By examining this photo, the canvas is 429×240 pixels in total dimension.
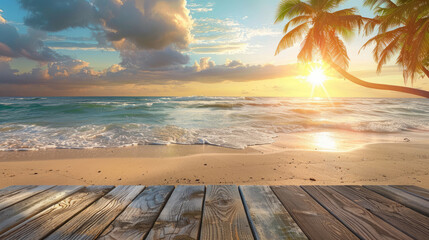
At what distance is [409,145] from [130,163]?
10.8 metres

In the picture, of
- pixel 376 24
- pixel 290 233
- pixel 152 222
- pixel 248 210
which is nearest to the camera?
pixel 290 233

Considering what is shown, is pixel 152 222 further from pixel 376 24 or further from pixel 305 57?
pixel 376 24

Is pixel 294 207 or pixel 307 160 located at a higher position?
pixel 294 207

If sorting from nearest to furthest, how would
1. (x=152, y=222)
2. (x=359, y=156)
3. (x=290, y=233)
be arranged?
(x=290, y=233) < (x=152, y=222) < (x=359, y=156)

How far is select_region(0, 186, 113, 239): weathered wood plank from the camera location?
133cm

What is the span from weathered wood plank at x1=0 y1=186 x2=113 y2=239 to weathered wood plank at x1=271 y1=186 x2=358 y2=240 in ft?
5.45

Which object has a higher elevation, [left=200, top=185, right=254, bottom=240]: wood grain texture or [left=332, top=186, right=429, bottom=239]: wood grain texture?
[left=200, top=185, right=254, bottom=240]: wood grain texture

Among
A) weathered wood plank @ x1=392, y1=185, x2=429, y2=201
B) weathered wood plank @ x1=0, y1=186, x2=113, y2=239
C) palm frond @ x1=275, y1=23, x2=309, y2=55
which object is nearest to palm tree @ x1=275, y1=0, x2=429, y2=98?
palm frond @ x1=275, y1=23, x2=309, y2=55

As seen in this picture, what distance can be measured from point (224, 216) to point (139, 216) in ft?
2.07

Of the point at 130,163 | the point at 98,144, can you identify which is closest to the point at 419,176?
the point at 130,163

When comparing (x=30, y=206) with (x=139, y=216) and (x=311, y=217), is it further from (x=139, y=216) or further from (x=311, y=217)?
(x=311, y=217)

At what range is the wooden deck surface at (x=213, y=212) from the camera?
1.36m

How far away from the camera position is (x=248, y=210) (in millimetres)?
1607

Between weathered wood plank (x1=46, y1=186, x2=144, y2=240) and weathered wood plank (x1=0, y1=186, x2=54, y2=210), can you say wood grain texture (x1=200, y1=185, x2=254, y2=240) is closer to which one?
weathered wood plank (x1=46, y1=186, x2=144, y2=240)
